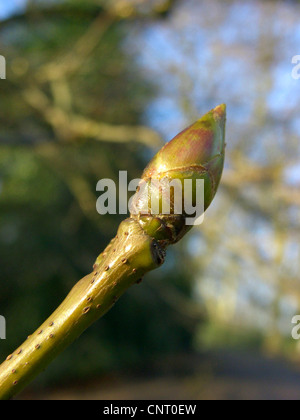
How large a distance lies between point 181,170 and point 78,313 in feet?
0.61

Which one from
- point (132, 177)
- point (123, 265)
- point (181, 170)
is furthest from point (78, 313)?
point (132, 177)

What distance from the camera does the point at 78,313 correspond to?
1.74ft

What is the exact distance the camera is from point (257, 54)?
5.39 meters

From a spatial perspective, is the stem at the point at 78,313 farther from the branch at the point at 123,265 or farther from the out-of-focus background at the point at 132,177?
the out-of-focus background at the point at 132,177

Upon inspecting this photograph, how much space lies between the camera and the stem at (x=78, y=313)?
0.52 m

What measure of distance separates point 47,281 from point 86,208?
228 centimetres

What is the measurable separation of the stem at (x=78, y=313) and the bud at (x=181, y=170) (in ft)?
0.11

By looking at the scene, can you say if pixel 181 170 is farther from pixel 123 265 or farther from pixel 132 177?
pixel 132 177

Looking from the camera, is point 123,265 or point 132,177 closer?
point 123,265

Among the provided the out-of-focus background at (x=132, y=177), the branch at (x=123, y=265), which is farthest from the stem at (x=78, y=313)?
the out-of-focus background at (x=132, y=177)

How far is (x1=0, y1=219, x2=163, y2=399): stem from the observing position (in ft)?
1.72

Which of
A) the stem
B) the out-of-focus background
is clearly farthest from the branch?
the out-of-focus background

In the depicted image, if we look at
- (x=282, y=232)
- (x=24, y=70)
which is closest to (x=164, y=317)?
(x=282, y=232)
